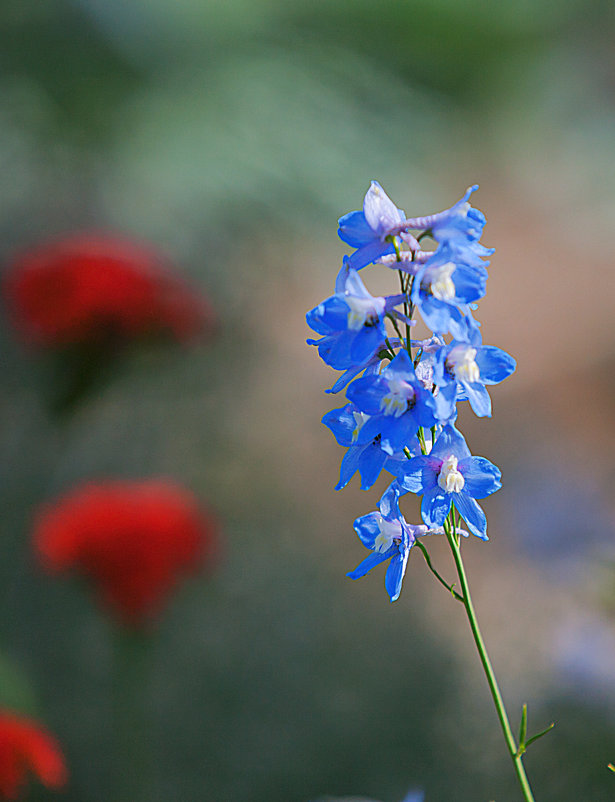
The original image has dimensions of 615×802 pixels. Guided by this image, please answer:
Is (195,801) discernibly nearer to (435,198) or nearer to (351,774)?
(351,774)

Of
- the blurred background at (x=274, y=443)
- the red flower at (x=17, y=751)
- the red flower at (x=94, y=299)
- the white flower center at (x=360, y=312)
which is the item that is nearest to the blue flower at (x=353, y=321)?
the white flower center at (x=360, y=312)

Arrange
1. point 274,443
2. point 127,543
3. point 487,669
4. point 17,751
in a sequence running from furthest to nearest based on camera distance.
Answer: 1. point 274,443
2. point 127,543
3. point 17,751
4. point 487,669

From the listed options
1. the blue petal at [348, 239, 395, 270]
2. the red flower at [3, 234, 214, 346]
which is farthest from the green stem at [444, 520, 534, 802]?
the red flower at [3, 234, 214, 346]

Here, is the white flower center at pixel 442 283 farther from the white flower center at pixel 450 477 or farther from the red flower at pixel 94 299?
the red flower at pixel 94 299

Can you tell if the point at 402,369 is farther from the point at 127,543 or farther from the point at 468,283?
the point at 127,543

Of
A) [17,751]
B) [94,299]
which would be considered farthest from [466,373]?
[94,299]

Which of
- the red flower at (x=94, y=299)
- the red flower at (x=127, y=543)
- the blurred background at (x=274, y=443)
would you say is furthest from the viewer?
the blurred background at (x=274, y=443)

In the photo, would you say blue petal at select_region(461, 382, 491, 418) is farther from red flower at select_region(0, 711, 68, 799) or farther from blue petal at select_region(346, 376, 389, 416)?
red flower at select_region(0, 711, 68, 799)

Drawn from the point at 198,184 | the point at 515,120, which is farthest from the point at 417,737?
the point at 515,120
